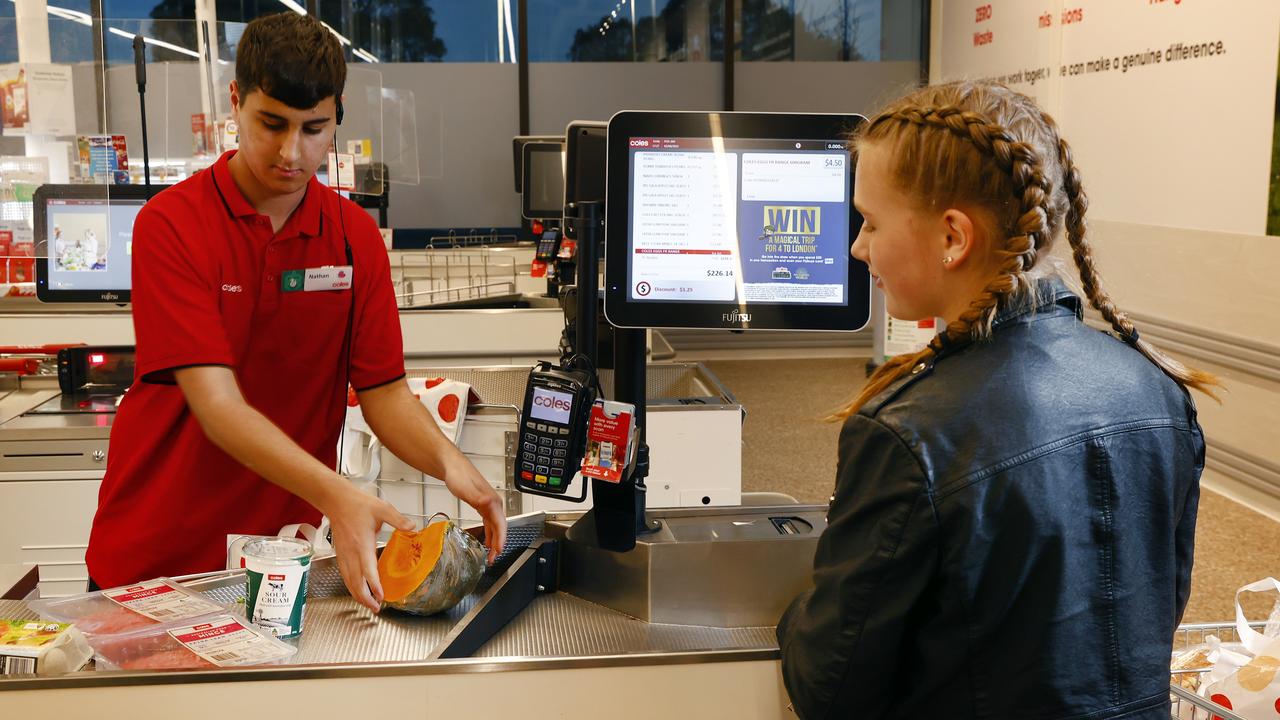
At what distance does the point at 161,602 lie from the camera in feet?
4.61

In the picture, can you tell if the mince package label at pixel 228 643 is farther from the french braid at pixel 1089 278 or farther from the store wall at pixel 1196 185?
the store wall at pixel 1196 185

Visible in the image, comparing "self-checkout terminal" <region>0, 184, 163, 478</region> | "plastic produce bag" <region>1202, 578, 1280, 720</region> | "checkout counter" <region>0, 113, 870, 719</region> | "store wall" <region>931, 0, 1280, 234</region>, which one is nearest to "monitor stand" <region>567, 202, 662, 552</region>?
"checkout counter" <region>0, 113, 870, 719</region>

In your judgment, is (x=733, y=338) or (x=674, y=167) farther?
(x=733, y=338)

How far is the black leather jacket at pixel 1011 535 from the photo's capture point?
958 mm

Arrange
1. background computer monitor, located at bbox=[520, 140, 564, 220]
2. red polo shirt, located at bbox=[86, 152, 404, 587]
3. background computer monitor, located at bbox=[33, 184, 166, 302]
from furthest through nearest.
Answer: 1. background computer monitor, located at bbox=[520, 140, 564, 220]
2. background computer monitor, located at bbox=[33, 184, 166, 302]
3. red polo shirt, located at bbox=[86, 152, 404, 587]

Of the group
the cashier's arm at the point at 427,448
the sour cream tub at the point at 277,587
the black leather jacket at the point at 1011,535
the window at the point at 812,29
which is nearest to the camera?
the black leather jacket at the point at 1011,535

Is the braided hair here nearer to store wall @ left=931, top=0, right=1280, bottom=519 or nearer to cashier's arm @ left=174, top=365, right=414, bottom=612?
cashier's arm @ left=174, top=365, right=414, bottom=612

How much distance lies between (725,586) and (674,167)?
0.56 meters

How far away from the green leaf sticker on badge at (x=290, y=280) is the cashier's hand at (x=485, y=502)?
1.38ft

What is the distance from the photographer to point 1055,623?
98 cm

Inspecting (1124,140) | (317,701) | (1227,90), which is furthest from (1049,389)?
(1124,140)

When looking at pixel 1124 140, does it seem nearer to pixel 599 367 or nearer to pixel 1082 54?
pixel 1082 54

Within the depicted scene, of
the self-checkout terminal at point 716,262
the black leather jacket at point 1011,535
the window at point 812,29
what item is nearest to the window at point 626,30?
the window at point 812,29

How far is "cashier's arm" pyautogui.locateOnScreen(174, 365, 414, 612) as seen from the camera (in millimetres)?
1393
